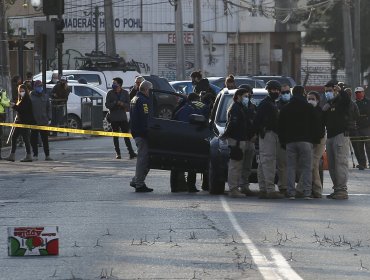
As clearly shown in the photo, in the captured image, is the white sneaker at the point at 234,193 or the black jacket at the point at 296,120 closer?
the black jacket at the point at 296,120

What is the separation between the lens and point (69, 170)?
84.6 ft

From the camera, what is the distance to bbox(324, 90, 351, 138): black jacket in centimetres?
2044

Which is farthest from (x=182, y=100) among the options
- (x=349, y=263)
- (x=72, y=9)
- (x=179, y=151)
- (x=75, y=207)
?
(x=72, y=9)

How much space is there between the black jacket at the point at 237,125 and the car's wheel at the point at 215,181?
0.63 m

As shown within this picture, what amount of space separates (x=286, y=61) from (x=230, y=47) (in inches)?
152

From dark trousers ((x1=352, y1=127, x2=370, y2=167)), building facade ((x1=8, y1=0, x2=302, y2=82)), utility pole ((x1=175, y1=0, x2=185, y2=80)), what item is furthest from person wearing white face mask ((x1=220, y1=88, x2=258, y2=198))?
building facade ((x1=8, y1=0, x2=302, y2=82))

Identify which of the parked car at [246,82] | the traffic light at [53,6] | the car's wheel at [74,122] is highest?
the traffic light at [53,6]

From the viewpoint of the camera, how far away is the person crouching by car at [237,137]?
19625mm

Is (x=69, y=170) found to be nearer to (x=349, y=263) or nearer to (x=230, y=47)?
(x=349, y=263)

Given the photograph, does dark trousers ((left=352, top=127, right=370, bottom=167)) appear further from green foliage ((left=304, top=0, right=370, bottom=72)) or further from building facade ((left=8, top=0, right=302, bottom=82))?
building facade ((left=8, top=0, right=302, bottom=82))

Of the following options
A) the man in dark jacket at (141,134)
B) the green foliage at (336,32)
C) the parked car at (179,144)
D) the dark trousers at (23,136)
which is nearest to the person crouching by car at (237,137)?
the parked car at (179,144)

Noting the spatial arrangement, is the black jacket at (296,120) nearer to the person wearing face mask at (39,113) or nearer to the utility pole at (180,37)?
the person wearing face mask at (39,113)

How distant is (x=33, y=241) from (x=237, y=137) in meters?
7.65

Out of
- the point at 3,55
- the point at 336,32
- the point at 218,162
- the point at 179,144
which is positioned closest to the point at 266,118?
the point at 218,162
